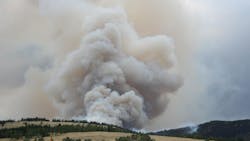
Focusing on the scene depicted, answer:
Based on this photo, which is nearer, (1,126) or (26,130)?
(26,130)

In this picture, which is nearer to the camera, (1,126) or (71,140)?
(71,140)

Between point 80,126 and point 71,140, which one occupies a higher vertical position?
point 80,126

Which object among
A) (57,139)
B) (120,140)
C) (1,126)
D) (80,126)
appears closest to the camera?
(120,140)

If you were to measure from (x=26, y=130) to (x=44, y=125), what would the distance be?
33.9 feet

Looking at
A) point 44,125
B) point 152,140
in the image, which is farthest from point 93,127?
point 152,140

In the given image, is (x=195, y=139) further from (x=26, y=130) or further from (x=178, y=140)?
(x=26, y=130)

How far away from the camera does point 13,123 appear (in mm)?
159875

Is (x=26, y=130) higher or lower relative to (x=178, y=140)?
higher

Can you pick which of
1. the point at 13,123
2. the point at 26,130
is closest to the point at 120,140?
the point at 26,130

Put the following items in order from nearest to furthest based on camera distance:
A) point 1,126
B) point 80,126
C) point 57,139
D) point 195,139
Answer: point 57,139 → point 195,139 → point 80,126 → point 1,126

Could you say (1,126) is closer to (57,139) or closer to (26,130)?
(26,130)

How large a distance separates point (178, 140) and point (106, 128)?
24.4 meters

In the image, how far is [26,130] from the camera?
140m

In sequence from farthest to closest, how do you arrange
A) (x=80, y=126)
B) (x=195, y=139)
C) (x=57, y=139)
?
(x=80, y=126) < (x=195, y=139) < (x=57, y=139)
